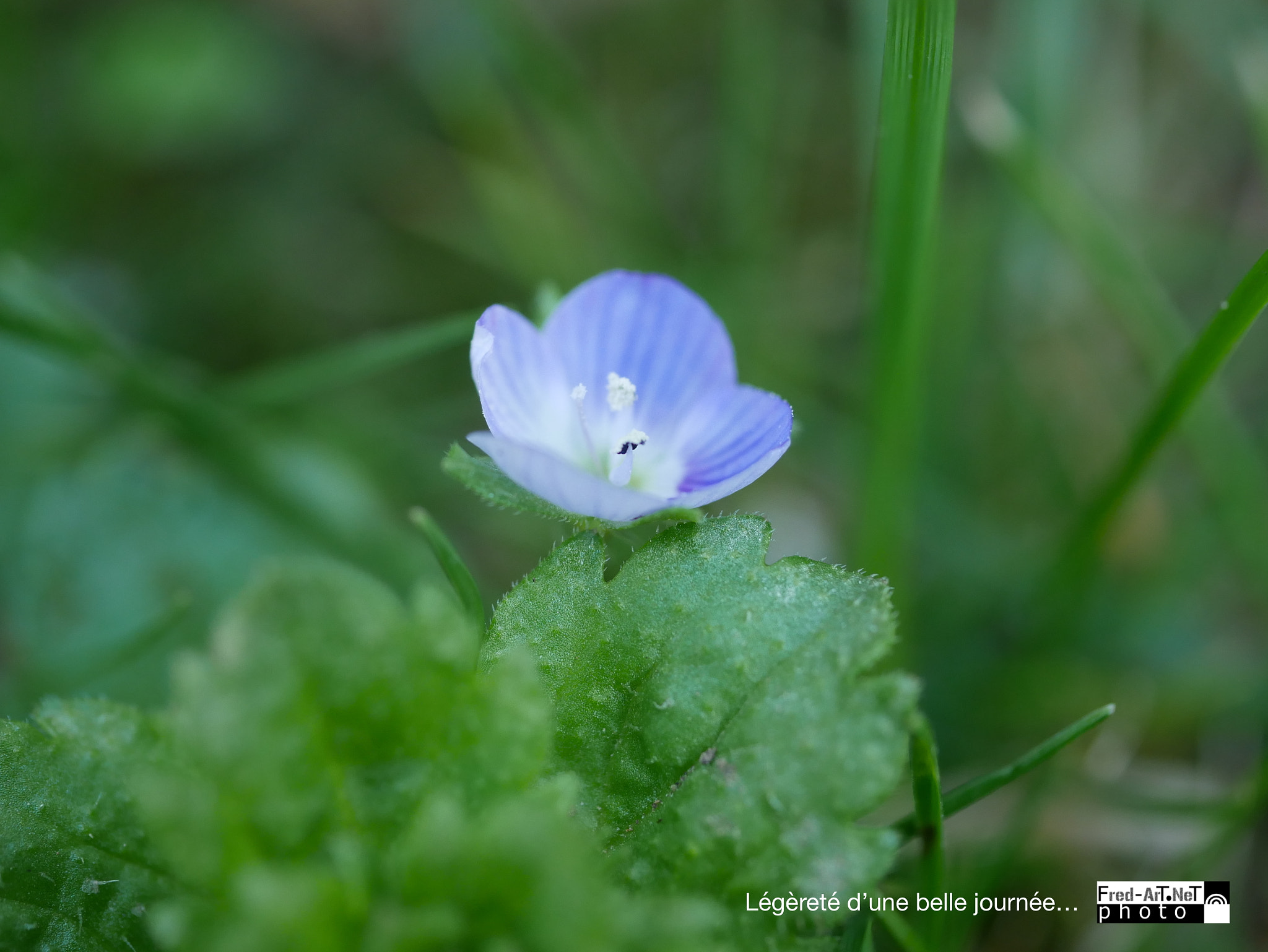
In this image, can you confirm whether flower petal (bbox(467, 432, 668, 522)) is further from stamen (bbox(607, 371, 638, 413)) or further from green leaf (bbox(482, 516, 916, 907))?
stamen (bbox(607, 371, 638, 413))

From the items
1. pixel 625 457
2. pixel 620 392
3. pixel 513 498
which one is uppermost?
pixel 620 392

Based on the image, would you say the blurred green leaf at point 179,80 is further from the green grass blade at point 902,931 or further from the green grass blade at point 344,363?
the green grass blade at point 902,931

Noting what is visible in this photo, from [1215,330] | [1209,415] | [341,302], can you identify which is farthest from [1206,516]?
[341,302]

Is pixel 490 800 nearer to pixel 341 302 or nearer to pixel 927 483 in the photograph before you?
pixel 927 483

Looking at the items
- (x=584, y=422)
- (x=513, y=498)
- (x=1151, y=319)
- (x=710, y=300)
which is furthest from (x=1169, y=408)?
(x=710, y=300)

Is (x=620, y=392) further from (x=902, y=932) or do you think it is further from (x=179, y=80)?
(x=179, y=80)

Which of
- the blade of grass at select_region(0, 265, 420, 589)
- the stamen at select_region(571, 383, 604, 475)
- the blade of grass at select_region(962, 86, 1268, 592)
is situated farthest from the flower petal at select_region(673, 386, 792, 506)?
the blade of grass at select_region(962, 86, 1268, 592)

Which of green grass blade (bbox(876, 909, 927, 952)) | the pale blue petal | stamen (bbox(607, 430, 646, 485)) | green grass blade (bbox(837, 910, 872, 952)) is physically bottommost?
green grass blade (bbox(837, 910, 872, 952))
